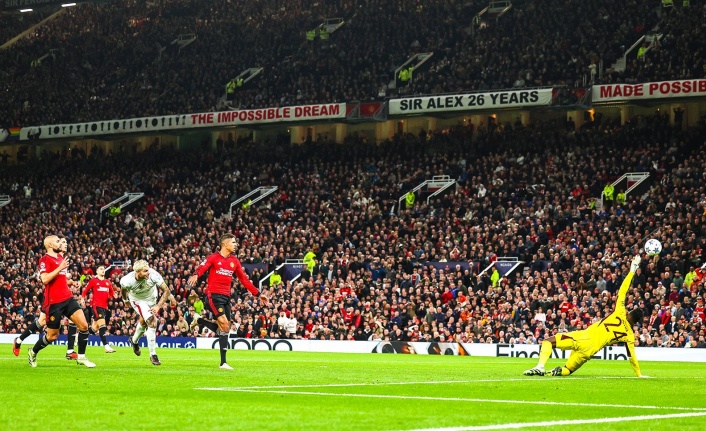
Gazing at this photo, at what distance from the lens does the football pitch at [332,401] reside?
1000 cm

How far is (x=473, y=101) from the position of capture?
50.6 metres

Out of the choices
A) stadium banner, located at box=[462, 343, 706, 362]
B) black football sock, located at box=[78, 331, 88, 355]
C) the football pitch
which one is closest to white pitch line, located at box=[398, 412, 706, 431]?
the football pitch

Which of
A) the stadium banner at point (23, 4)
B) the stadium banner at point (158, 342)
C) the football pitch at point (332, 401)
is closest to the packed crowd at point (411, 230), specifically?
the stadium banner at point (158, 342)

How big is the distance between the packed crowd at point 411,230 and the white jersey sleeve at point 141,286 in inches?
675

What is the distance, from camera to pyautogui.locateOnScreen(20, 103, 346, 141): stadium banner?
180ft

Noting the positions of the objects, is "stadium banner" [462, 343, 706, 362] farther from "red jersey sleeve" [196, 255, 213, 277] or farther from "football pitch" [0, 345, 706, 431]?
"red jersey sleeve" [196, 255, 213, 277]

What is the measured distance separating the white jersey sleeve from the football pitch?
3.12 metres

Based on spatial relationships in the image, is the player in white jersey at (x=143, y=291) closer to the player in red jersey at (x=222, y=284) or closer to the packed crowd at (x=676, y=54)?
the player in red jersey at (x=222, y=284)

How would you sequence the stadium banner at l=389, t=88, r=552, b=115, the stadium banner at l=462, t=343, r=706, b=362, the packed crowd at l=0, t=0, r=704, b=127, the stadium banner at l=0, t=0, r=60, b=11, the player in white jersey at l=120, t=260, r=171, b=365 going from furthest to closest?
1. the stadium banner at l=0, t=0, r=60, b=11
2. the packed crowd at l=0, t=0, r=704, b=127
3. the stadium banner at l=389, t=88, r=552, b=115
4. the stadium banner at l=462, t=343, r=706, b=362
5. the player in white jersey at l=120, t=260, r=171, b=365

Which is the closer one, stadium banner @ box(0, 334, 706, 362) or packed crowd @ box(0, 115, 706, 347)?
stadium banner @ box(0, 334, 706, 362)

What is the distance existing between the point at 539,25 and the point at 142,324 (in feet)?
120

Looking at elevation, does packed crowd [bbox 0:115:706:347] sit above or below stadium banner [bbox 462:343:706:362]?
above

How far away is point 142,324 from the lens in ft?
70.2

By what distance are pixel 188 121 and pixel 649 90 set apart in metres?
24.9
